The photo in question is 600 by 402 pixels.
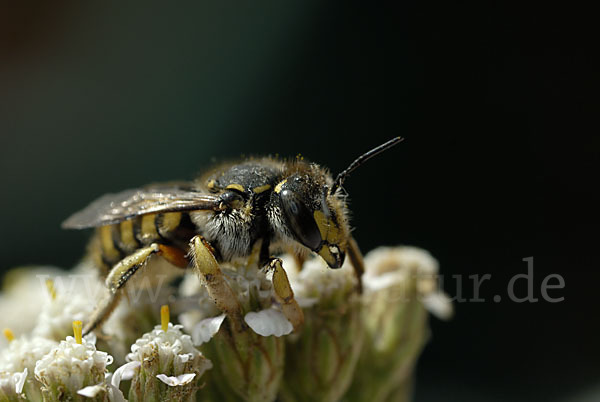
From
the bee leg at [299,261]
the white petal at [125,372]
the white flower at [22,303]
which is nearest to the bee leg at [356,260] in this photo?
the bee leg at [299,261]

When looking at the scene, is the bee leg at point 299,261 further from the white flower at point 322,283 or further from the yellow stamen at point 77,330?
the yellow stamen at point 77,330

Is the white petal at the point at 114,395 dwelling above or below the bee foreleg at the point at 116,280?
below

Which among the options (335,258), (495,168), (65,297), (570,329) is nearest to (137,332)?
(65,297)

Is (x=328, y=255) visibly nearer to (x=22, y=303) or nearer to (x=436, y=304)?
(x=436, y=304)

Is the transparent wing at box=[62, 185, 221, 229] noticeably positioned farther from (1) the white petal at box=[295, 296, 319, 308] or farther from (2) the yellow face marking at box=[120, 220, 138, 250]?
(1) the white petal at box=[295, 296, 319, 308]

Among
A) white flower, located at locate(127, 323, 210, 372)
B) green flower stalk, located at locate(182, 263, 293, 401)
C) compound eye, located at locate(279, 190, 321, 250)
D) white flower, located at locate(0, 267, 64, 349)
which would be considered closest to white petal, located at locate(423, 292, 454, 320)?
green flower stalk, located at locate(182, 263, 293, 401)

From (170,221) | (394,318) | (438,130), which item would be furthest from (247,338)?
(438,130)
